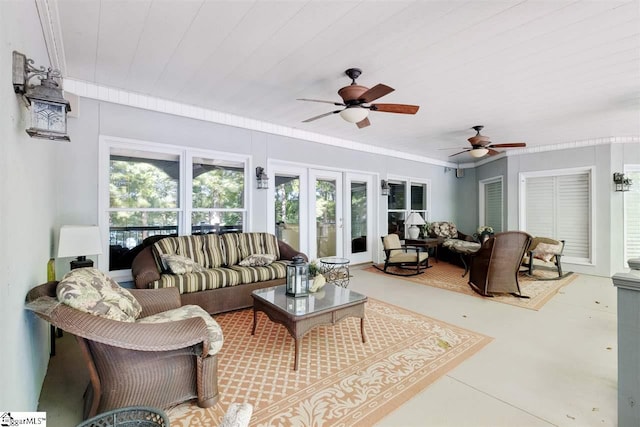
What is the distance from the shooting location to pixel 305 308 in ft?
8.30

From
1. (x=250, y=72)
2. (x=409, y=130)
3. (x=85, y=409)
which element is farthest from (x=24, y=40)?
(x=409, y=130)

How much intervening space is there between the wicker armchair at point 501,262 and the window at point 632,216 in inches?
129

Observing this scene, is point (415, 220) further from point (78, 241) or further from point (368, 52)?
point (78, 241)

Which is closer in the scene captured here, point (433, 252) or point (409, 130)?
point (409, 130)

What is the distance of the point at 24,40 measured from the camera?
1.56 metres

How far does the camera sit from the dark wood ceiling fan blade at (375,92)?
2.58 meters

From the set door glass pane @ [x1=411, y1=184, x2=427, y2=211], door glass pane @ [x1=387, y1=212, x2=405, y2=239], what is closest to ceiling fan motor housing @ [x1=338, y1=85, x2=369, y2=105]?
door glass pane @ [x1=387, y1=212, x2=405, y2=239]

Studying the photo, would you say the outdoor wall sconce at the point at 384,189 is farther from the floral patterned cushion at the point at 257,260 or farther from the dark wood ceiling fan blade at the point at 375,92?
the dark wood ceiling fan blade at the point at 375,92

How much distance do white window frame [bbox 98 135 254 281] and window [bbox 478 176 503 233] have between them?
627 cm

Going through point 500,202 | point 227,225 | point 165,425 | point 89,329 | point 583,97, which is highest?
point 583,97

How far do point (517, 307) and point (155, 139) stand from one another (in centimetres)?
534

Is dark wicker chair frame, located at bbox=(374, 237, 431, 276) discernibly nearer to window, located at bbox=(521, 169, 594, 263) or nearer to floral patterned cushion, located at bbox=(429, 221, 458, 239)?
floral patterned cushion, located at bbox=(429, 221, 458, 239)

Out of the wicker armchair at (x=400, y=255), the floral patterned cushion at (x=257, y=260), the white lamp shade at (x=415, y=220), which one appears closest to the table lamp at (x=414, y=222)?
the white lamp shade at (x=415, y=220)

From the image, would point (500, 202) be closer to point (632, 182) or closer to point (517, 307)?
point (632, 182)
